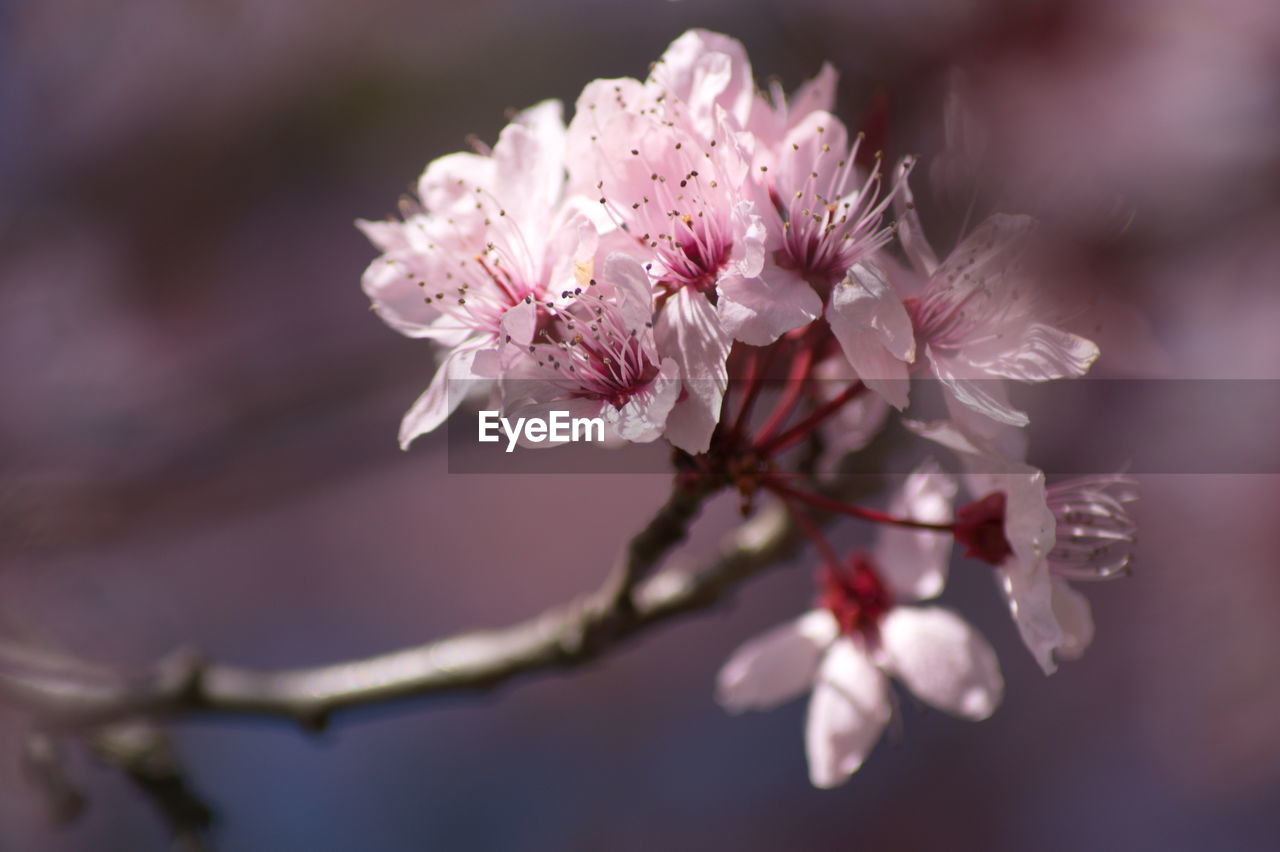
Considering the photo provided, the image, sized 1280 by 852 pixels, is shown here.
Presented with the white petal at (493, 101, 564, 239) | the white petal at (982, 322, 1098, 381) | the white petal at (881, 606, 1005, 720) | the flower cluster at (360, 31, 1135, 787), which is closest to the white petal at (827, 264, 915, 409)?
the flower cluster at (360, 31, 1135, 787)

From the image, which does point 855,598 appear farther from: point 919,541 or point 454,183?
point 454,183

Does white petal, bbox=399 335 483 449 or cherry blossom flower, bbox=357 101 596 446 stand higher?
cherry blossom flower, bbox=357 101 596 446

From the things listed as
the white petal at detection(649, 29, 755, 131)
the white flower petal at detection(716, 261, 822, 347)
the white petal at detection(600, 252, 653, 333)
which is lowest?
the white flower petal at detection(716, 261, 822, 347)

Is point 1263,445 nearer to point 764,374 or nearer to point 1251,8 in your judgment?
point 1251,8

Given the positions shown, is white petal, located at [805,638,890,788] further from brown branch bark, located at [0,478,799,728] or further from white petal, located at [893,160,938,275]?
white petal, located at [893,160,938,275]

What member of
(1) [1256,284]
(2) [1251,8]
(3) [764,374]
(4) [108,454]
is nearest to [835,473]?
(3) [764,374]

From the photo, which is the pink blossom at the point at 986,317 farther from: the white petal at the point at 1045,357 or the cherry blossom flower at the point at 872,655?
the cherry blossom flower at the point at 872,655

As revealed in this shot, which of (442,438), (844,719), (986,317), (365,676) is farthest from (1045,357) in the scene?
(442,438)
